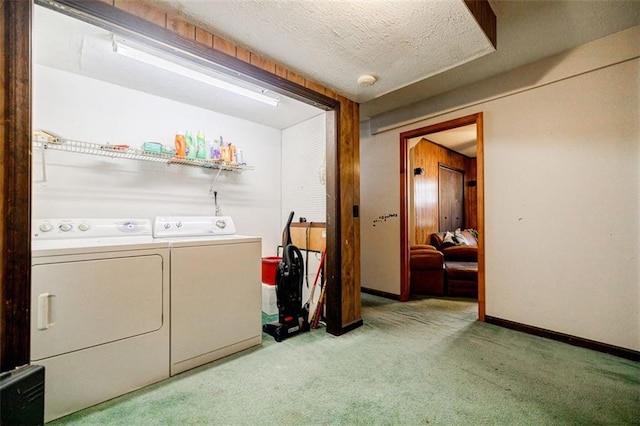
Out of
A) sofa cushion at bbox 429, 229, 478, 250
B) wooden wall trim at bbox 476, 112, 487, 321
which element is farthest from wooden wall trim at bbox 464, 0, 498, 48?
sofa cushion at bbox 429, 229, 478, 250

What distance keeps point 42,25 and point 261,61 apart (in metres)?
1.46

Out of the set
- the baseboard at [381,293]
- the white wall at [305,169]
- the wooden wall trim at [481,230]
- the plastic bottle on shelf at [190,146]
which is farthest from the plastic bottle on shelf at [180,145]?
the wooden wall trim at [481,230]

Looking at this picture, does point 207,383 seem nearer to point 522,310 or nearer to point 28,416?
point 28,416

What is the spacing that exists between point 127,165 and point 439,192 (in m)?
5.49

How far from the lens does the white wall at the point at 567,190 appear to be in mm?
2082

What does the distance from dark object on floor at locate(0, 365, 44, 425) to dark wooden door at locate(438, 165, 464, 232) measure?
592 centimetres

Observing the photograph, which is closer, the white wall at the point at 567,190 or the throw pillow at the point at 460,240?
the white wall at the point at 567,190

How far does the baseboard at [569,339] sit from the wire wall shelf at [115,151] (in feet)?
11.0

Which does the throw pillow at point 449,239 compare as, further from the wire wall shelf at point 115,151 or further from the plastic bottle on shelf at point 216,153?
the plastic bottle on shelf at point 216,153

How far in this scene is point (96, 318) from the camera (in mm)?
1590

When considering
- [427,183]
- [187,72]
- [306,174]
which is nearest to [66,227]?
[187,72]

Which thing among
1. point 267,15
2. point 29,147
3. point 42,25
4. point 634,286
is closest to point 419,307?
point 634,286

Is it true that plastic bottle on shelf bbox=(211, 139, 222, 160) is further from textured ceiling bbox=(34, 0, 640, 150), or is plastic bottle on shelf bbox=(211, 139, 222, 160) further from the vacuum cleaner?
the vacuum cleaner

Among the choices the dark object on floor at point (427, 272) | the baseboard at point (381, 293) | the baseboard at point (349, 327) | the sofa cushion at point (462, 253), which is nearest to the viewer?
the baseboard at point (349, 327)
